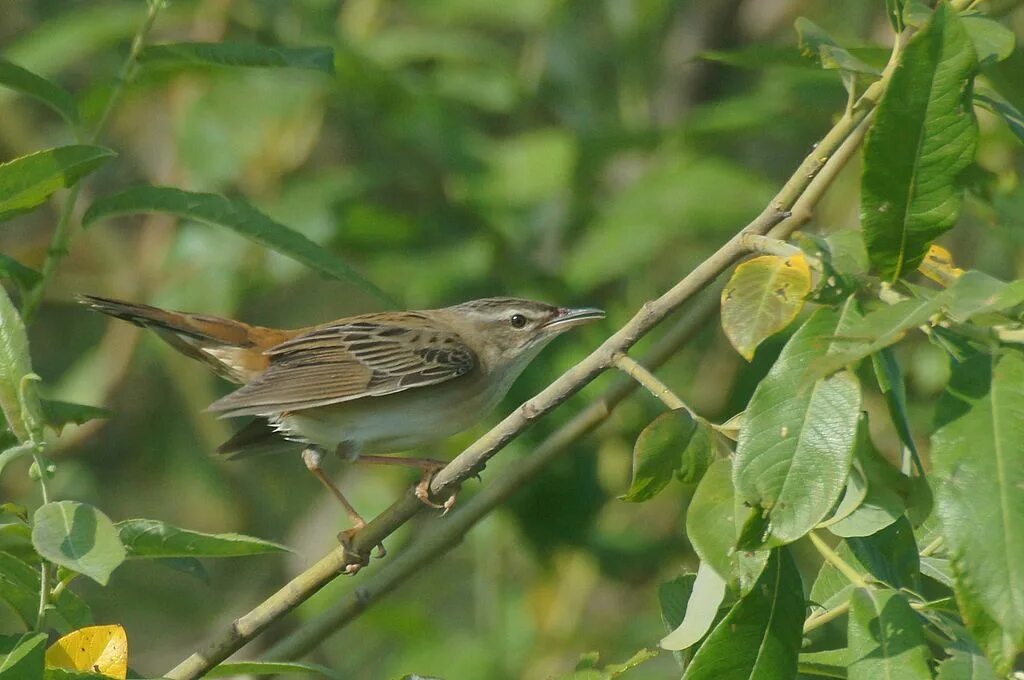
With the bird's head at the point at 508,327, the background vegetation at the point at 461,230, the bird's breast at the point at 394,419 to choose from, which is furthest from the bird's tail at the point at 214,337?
the bird's head at the point at 508,327

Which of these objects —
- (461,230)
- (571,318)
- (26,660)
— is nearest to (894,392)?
(26,660)

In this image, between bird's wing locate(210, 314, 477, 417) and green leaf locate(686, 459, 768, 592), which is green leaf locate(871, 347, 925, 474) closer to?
green leaf locate(686, 459, 768, 592)

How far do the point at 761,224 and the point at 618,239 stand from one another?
277 centimetres

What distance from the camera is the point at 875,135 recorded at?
1.88m

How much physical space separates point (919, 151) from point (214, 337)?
2.90m

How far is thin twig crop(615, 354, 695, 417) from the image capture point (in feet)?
6.79

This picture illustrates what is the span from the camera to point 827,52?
206 cm

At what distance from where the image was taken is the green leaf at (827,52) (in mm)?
2035

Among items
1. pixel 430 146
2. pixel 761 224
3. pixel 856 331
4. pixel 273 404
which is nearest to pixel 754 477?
pixel 856 331

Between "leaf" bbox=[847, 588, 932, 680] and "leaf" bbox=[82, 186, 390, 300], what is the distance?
140 centimetres

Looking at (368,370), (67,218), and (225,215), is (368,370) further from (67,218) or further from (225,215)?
(67,218)

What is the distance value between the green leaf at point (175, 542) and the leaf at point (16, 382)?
22 cm

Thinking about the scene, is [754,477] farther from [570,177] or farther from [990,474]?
[570,177]

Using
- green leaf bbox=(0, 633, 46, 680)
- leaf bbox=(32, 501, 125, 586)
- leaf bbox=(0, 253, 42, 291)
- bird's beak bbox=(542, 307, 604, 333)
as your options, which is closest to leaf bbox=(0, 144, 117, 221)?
leaf bbox=(0, 253, 42, 291)
